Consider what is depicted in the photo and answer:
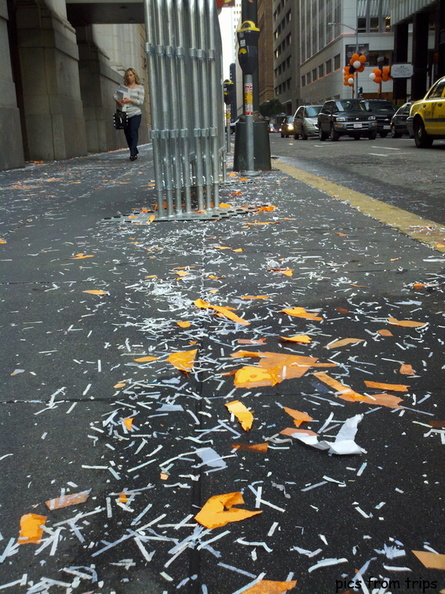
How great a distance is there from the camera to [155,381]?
223 cm

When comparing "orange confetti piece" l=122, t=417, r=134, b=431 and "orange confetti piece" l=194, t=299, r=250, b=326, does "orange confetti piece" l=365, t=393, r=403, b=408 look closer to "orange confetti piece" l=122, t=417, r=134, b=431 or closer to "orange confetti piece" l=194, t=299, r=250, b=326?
"orange confetti piece" l=122, t=417, r=134, b=431

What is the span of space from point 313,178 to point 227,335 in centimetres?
730

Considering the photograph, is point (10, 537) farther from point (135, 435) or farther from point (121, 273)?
point (121, 273)

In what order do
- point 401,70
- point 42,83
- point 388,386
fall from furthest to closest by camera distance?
point 401,70 < point 42,83 < point 388,386

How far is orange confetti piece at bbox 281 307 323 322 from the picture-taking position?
2.90m

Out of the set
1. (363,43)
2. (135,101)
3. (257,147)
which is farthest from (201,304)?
(363,43)

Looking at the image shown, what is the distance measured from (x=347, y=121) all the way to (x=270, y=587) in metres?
27.1

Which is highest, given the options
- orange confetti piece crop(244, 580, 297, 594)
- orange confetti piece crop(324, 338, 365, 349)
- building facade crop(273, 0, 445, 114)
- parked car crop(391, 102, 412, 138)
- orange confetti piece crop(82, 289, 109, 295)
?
building facade crop(273, 0, 445, 114)

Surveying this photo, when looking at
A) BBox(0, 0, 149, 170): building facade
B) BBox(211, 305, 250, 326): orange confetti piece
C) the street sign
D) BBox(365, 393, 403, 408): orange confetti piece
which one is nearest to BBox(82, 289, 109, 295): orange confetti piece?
BBox(211, 305, 250, 326): orange confetti piece

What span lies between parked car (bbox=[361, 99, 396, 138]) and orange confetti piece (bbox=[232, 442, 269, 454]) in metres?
32.4

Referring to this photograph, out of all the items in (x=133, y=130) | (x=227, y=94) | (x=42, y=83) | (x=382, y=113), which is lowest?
(x=133, y=130)

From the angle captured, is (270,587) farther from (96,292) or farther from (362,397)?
(96,292)

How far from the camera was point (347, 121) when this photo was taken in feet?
87.2

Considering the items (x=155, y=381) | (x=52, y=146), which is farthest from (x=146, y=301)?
(x=52, y=146)
